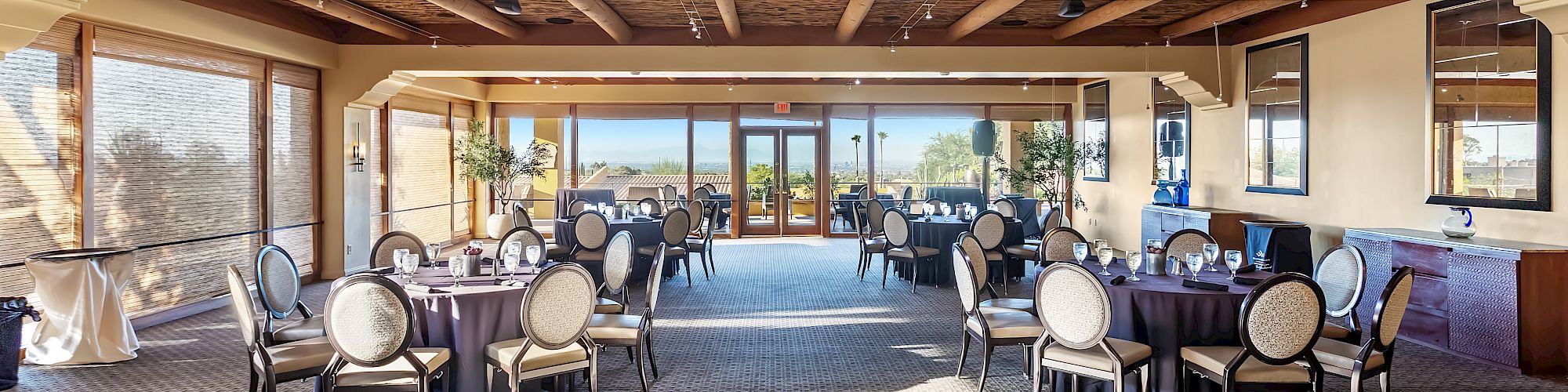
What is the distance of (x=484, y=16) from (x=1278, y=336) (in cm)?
602

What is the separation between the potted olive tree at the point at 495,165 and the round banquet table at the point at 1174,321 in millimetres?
9330

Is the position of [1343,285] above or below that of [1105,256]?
below

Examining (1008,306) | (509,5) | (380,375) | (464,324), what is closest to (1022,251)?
(1008,306)

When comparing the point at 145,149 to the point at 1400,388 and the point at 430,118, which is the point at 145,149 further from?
the point at 1400,388

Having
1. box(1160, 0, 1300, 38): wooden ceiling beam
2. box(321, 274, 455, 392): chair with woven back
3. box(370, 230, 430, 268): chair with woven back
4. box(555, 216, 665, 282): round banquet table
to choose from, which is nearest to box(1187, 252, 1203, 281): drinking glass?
box(1160, 0, 1300, 38): wooden ceiling beam

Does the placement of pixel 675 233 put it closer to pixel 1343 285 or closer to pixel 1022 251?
pixel 1022 251

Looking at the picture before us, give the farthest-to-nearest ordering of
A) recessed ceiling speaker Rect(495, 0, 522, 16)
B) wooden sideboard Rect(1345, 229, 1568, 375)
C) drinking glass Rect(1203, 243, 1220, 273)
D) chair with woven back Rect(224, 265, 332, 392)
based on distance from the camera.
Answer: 1. recessed ceiling speaker Rect(495, 0, 522, 16)
2. wooden sideboard Rect(1345, 229, 1568, 375)
3. drinking glass Rect(1203, 243, 1220, 273)
4. chair with woven back Rect(224, 265, 332, 392)

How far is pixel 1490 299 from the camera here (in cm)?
504

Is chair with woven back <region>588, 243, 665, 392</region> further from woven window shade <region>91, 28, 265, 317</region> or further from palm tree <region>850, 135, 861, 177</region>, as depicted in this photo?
palm tree <region>850, 135, 861, 177</region>

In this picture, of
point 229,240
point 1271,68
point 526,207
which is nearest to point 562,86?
point 526,207

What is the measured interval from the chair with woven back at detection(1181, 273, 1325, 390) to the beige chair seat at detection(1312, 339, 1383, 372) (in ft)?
0.59

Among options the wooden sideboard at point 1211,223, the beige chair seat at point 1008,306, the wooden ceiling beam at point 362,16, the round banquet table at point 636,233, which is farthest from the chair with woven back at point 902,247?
the wooden ceiling beam at point 362,16

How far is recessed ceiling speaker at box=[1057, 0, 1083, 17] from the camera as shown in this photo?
5.82 metres

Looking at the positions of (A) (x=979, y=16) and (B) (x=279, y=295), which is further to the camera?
(A) (x=979, y=16)
